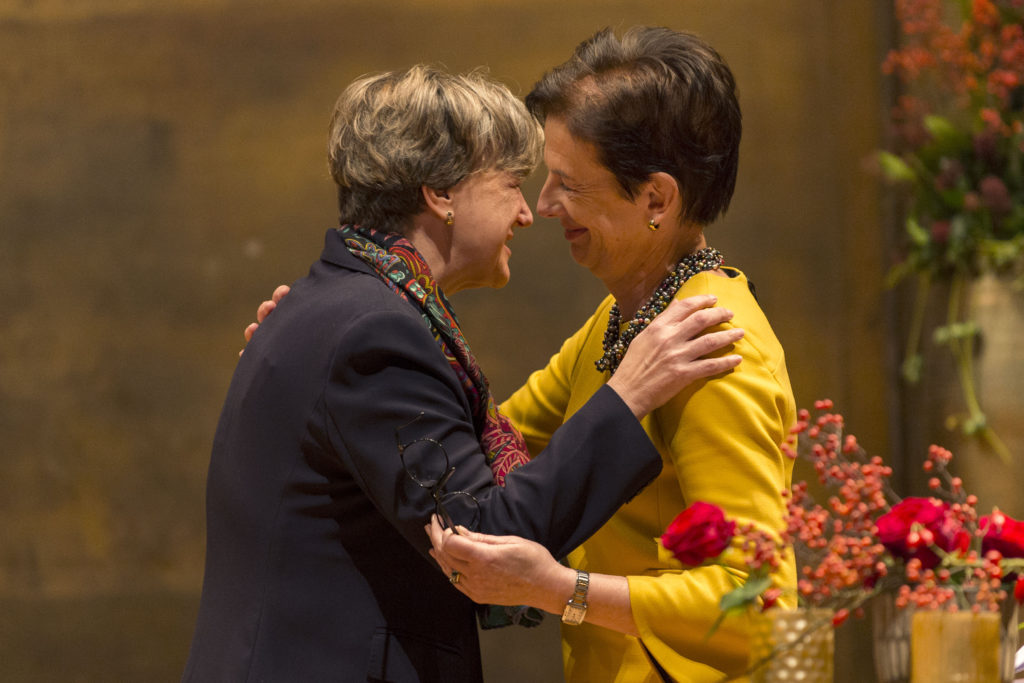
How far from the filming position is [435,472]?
64.6 inches

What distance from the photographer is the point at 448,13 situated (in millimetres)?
3980

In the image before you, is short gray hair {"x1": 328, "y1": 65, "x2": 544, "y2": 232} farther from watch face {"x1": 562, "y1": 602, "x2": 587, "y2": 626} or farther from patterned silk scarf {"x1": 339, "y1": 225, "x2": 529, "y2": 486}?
watch face {"x1": 562, "y1": 602, "x2": 587, "y2": 626}

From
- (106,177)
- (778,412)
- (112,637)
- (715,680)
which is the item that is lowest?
(112,637)

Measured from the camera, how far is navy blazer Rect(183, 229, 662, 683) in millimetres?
1654

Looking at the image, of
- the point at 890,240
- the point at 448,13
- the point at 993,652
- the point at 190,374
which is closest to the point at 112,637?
the point at 190,374

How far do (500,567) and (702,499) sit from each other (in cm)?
33

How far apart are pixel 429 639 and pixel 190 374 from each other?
8.19 feet

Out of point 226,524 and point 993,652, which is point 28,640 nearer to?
point 226,524

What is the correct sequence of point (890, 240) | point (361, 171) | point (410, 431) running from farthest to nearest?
1. point (890, 240)
2. point (361, 171)
3. point (410, 431)

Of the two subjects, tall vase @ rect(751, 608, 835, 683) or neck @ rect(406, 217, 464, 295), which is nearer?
tall vase @ rect(751, 608, 835, 683)

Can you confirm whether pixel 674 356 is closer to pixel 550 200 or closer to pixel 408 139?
pixel 550 200

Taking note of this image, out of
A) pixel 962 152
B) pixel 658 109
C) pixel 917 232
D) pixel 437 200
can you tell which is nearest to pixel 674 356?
pixel 658 109

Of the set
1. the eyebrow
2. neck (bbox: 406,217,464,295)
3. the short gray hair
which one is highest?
the short gray hair

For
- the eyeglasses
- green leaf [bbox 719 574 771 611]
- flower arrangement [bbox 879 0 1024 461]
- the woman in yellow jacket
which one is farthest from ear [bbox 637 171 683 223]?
flower arrangement [bbox 879 0 1024 461]
